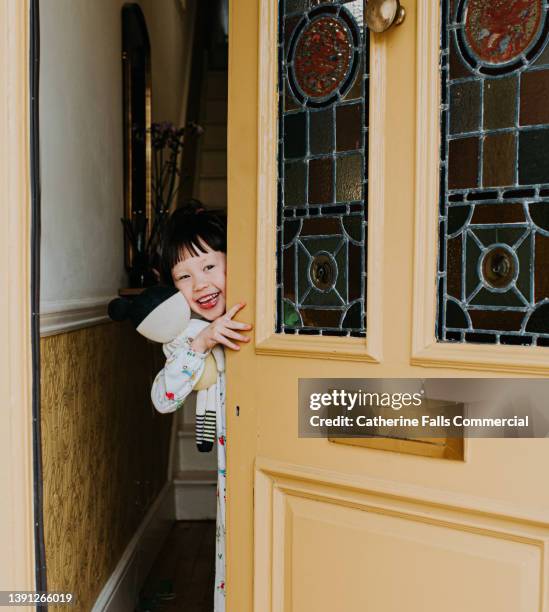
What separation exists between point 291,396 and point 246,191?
0.48 meters

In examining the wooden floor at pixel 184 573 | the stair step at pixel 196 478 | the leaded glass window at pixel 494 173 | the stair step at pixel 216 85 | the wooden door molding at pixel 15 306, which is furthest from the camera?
the stair step at pixel 216 85

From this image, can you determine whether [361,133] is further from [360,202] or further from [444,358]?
[444,358]

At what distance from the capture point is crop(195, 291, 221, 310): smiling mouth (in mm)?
1600

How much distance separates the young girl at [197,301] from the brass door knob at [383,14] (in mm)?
636

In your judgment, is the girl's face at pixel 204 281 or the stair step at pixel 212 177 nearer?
the girl's face at pixel 204 281

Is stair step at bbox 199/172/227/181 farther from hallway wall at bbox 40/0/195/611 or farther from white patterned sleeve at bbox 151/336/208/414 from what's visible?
white patterned sleeve at bbox 151/336/208/414

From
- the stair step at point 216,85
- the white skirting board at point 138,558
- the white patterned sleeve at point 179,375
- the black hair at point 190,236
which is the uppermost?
the stair step at point 216,85

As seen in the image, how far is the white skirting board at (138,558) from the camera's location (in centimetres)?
210

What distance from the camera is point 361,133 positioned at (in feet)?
4.33

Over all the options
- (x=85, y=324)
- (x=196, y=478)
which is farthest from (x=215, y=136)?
(x=85, y=324)

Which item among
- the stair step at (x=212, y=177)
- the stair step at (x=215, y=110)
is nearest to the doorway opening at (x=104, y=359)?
the stair step at (x=212, y=177)


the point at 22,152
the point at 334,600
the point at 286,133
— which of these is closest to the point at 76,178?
the point at 22,152

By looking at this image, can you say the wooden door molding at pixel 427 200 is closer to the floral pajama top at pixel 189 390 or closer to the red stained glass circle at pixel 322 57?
the red stained glass circle at pixel 322 57

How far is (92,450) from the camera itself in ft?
6.37
